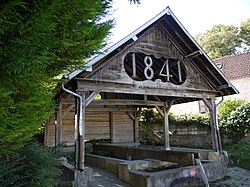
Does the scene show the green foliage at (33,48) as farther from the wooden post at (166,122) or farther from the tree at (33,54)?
the wooden post at (166,122)

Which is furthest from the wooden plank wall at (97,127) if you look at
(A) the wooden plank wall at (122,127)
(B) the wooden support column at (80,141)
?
(B) the wooden support column at (80,141)

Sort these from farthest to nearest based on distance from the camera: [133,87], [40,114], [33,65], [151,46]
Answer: [151,46]
[133,87]
[40,114]
[33,65]

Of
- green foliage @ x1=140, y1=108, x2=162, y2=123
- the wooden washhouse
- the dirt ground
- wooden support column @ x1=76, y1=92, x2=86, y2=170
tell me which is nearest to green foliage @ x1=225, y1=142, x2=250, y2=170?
the dirt ground

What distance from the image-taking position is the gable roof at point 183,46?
6.54m

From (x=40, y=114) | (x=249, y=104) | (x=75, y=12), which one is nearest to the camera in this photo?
(x=75, y=12)

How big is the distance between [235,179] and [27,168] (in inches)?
235

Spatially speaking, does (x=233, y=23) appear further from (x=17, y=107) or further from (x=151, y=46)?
(x=17, y=107)

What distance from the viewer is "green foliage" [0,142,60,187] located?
259cm

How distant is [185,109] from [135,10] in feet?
55.1

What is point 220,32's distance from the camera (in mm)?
27875

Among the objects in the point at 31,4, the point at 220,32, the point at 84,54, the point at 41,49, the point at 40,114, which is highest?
the point at 220,32

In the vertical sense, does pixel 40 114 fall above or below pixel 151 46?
below

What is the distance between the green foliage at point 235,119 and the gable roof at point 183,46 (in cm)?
437

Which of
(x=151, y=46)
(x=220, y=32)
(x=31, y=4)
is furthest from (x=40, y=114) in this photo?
(x=220, y=32)
